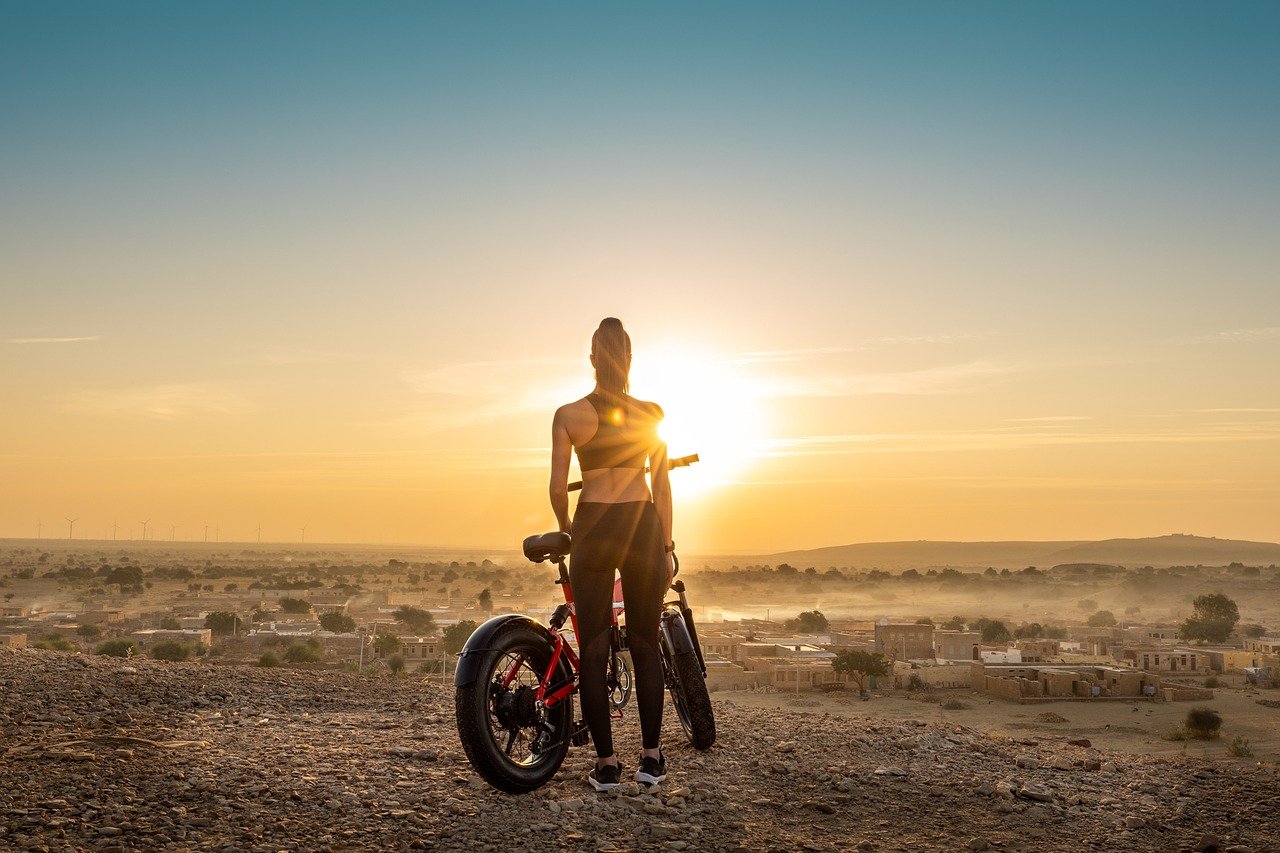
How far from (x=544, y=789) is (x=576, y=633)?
0.98 meters

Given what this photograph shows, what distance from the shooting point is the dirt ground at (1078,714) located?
27.2m

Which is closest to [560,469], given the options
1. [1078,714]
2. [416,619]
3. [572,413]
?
[572,413]

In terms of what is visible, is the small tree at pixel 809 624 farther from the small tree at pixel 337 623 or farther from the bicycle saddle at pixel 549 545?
the bicycle saddle at pixel 549 545

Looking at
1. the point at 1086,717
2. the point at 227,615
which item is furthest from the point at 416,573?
the point at 1086,717

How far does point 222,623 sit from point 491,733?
48.2m

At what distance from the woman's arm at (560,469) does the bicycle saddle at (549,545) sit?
76mm

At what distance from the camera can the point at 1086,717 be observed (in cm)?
3219

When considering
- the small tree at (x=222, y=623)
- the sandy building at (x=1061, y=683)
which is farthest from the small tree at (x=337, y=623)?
the sandy building at (x=1061, y=683)

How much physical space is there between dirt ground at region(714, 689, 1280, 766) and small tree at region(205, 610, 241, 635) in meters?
27.2

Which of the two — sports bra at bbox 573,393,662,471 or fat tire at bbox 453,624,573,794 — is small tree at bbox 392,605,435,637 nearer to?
fat tire at bbox 453,624,573,794

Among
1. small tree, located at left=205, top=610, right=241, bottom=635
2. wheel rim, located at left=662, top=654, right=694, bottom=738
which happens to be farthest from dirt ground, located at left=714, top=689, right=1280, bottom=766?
small tree, located at left=205, top=610, right=241, bottom=635

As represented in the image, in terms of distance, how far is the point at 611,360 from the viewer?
22.0ft

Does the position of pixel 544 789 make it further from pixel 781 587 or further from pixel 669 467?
pixel 781 587

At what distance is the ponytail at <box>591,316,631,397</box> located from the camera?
6.71 m
